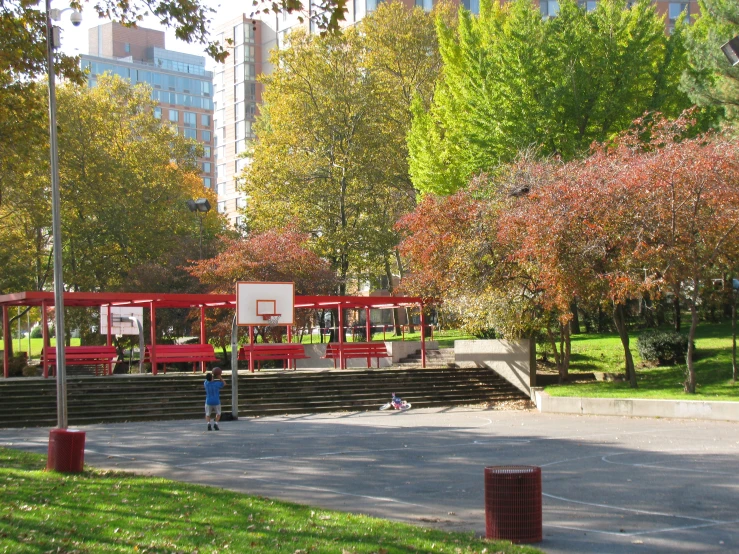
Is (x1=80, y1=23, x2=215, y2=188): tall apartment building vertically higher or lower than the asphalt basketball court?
higher

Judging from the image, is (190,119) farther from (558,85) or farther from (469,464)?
(469,464)

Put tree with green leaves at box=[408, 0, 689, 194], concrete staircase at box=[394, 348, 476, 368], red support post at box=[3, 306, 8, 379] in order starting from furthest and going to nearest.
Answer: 1. concrete staircase at box=[394, 348, 476, 368]
2. tree with green leaves at box=[408, 0, 689, 194]
3. red support post at box=[3, 306, 8, 379]

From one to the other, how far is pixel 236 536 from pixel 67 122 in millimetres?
40212

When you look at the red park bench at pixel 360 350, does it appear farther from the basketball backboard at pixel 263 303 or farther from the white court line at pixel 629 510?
the white court line at pixel 629 510

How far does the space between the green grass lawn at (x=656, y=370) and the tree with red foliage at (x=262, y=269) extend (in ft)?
38.2

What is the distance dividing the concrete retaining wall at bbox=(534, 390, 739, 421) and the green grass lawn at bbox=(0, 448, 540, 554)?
534 inches

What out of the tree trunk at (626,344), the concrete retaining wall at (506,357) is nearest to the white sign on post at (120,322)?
the concrete retaining wall at (506,357)

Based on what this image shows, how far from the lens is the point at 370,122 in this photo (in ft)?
145

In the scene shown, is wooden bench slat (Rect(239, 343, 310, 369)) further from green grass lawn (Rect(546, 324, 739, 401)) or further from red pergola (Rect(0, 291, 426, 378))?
green grass lawn (Rect(546, 324, 739, 401))

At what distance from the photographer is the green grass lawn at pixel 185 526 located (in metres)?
7.50

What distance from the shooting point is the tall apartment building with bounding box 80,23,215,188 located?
12825cm

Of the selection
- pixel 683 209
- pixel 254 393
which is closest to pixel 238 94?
pixel 254 393

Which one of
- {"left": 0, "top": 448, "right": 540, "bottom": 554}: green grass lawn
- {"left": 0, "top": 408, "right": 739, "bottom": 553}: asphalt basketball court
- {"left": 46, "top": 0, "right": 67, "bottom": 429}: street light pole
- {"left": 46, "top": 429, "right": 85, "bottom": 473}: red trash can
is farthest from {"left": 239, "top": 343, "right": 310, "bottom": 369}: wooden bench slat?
{"left": 0, "top": 448, "right": 540, "bottom": 554}: green grass lawn

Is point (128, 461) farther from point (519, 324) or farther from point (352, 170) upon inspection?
point (352, 170)
